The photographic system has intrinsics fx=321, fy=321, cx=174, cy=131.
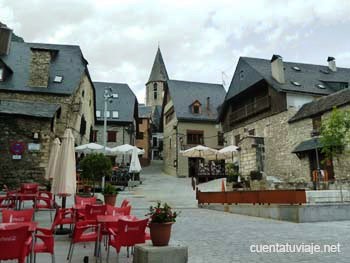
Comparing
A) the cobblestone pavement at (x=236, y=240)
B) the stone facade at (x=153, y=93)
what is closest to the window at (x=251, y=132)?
the cobblestone pavement at (x=236, y=240)

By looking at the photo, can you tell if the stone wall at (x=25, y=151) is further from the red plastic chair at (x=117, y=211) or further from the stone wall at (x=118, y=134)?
the stone wall at (x=118, y=134)

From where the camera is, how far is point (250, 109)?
24.9 meters

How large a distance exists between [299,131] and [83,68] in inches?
596

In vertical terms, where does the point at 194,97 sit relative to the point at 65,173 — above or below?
above

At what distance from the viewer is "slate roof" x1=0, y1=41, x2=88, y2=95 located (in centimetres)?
1930

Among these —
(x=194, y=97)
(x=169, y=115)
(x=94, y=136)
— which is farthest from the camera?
(x=169, y=115)

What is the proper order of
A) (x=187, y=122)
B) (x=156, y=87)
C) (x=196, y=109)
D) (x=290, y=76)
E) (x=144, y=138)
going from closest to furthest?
(x=290, y=76), (x=187, y=122), (x=196, y=109), (x=144, y=138), (x=156, y=87)

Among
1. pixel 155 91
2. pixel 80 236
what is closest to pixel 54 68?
pixel 80 236

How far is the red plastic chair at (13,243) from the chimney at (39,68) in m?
17.5

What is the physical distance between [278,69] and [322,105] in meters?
5.07

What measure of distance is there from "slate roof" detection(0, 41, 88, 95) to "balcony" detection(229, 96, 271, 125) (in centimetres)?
1258

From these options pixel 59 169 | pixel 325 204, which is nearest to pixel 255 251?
pixel 59 169

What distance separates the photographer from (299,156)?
63.4 ft

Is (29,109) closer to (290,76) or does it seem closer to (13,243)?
(13,243)
